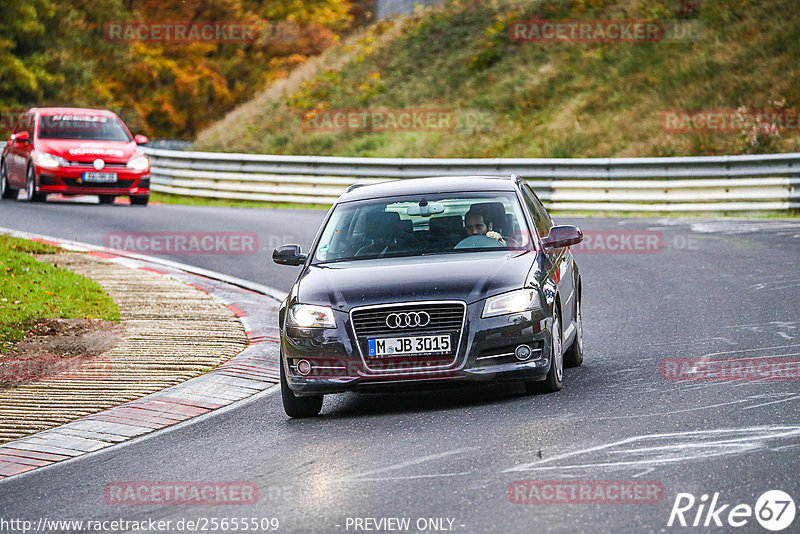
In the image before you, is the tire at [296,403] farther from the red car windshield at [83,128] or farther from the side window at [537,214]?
the red car windshield at [83,128]

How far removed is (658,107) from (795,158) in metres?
8.80

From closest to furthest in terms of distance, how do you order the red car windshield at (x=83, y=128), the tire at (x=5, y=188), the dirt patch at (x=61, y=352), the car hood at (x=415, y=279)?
1. the car hood at (x=415, y=279)
2. the dirt patch at (x=61, y=352)
3. the red car windshield at (x=83, y=128)
4. the tire at (x=5, y=188)

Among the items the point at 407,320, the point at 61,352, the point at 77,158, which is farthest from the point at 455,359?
the point at 77,158

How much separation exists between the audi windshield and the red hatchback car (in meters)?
16.0

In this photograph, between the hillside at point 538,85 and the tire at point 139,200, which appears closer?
the tire at point 139,200

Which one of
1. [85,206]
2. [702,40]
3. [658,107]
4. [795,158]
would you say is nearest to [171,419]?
[795,158]

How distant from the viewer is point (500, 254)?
9438mm

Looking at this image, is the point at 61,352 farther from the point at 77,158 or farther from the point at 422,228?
the point at 77,158

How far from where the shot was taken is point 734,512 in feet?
19.0

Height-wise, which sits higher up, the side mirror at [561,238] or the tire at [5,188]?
the side mirror at [561,238]

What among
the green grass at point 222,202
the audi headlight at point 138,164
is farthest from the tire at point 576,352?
the green grass at point 222,202

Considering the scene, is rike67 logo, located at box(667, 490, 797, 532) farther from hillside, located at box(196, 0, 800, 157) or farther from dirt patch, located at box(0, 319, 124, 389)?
hillside, located at box(196, 0, 800, 157)

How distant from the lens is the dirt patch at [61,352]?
10586mm

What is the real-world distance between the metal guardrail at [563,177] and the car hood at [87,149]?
3976 mm
